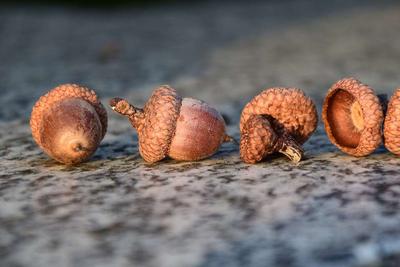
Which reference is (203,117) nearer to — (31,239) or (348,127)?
(348,127)

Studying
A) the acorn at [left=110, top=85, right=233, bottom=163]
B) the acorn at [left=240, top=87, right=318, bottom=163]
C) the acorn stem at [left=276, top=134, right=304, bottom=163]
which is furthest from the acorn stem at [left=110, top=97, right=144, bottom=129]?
the acorn stem at [left=276, top=134, right=304, bottom=163]

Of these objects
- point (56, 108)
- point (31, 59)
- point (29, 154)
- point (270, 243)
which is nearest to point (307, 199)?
point (270, 243)

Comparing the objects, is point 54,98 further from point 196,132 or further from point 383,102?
→ point 383,102

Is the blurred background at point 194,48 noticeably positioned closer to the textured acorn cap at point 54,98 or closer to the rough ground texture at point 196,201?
the rough ground texture at point 196,201

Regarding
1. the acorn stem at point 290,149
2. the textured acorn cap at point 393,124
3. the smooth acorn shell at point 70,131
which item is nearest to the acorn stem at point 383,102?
the textured acorn cap at point 393,124

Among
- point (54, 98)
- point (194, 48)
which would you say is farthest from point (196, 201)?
point (194, 48)

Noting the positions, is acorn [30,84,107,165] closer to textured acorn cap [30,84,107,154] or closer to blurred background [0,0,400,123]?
textured acorn cap [30,84,107,154]
